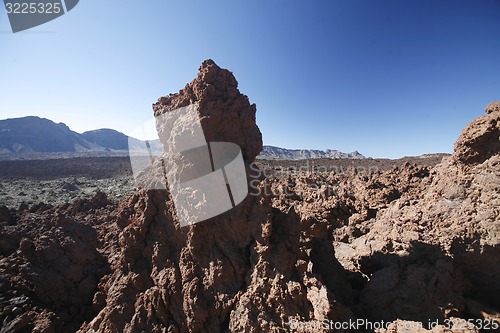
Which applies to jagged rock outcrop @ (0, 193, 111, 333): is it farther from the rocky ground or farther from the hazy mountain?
the hazy mountain

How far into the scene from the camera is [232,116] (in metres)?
6.51

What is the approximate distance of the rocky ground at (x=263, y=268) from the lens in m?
4.82

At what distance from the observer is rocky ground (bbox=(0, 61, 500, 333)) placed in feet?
15.8

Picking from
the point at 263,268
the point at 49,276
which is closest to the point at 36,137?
the point at 49,276

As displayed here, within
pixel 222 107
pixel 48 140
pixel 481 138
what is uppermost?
pixel 48 140

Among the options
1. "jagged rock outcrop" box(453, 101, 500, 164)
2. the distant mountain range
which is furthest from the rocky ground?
the distant mountain range

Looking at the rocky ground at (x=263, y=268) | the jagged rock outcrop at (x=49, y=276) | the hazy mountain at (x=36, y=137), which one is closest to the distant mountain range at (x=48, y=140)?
the hazy mountain at (x=36, y=137)

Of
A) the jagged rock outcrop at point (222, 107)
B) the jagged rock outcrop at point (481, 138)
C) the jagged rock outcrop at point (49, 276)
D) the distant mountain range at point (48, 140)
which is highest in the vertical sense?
the distant mountain range at point (48, 140)

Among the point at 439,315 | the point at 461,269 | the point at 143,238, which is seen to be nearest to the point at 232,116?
the point at 143,238

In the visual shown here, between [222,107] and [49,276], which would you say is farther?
[49,276]

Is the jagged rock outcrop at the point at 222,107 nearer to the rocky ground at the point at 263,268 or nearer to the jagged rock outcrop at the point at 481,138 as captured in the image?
the rocky ground at the point at 263,268

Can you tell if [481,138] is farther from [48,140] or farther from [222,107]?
[48,140]

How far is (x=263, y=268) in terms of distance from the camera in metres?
A: 5.04

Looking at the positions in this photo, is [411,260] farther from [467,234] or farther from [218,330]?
[218,330]
